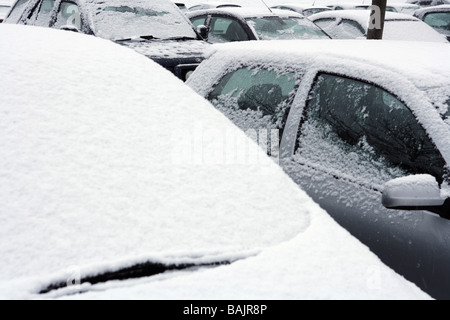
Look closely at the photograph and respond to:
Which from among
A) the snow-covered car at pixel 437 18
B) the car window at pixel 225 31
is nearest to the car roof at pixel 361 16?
the car window at pixel 225 31

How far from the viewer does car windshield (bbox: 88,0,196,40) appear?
6.81 m

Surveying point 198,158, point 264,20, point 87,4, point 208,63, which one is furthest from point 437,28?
point 198,158

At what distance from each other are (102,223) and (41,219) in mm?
170

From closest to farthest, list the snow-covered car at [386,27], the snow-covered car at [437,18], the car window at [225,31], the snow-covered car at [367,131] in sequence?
the snow-covered car at [367,131]
the car window at [225,31]
the snow-covered car at [386,27]
the snow-covered car at [437,18]

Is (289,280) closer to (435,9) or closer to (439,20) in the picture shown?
(435,9)

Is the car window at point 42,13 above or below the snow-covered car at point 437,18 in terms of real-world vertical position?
above

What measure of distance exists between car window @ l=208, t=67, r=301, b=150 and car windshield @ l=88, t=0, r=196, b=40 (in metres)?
3.76

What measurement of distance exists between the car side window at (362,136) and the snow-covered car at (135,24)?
11.7ft

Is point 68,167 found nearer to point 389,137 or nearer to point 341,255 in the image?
point 341,255

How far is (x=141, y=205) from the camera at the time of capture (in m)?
1.65

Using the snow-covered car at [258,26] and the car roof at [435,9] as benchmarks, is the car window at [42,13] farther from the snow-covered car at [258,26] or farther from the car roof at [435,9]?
the car roof at [435,9]

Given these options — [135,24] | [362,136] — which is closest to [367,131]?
[362,136]

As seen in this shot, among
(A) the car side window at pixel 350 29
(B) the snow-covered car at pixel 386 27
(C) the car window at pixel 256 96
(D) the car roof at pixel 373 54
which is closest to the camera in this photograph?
(D) the car roof at pixel 373 54

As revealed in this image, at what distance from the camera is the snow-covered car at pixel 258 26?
26.8 ft
